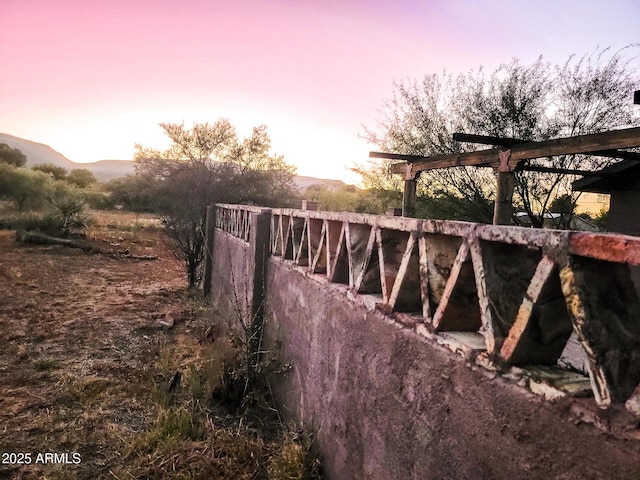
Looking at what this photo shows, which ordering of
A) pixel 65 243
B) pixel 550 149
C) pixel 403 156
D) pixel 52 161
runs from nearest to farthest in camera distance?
pixel 550 149 < pixel 403 156 < pixel 65 243 < pixel 52 161

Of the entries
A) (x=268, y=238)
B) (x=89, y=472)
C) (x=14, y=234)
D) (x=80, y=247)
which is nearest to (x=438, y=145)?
(x=268, y=238)

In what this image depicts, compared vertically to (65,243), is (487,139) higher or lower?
higher

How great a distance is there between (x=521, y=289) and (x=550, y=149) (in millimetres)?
4478

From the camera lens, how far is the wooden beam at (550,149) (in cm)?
465

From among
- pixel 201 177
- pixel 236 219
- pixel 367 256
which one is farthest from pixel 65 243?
pixel 367 256

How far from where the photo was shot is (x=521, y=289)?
1.83 m

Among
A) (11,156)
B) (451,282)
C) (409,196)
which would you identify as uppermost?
(11,156)

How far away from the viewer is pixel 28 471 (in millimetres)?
3852

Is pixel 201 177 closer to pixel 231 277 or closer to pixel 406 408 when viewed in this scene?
pixel 231 277

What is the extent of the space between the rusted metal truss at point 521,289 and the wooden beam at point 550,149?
11.4 ft

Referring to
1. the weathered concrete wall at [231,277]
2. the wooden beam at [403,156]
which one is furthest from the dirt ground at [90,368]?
the wooden beam at [403,156]

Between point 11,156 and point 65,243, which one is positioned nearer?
point 65,243

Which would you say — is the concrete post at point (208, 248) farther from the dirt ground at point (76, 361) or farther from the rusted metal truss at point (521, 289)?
the rusted metal truss at point (521, 289)

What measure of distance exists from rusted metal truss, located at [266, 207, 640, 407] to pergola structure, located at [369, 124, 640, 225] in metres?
3.54
